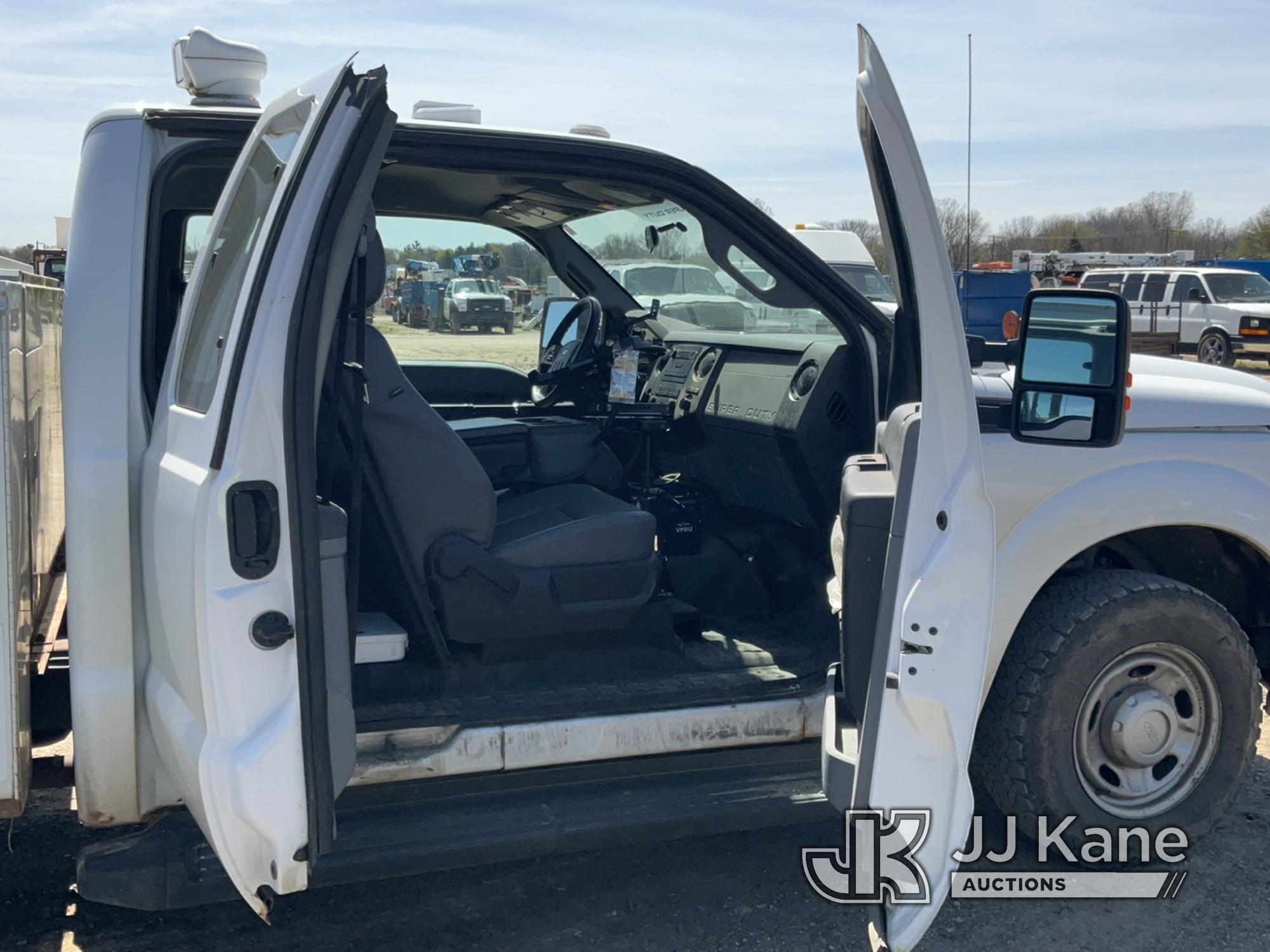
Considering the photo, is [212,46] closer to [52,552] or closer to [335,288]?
[335,288]

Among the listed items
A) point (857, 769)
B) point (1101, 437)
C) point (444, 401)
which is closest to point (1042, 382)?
point (1101, 437)

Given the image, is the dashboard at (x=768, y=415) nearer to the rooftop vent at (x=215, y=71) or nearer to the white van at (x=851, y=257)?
the rooftop vent at (x=215, y=71)

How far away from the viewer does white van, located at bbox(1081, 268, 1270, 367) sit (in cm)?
2002

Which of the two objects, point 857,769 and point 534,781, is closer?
point 857,769

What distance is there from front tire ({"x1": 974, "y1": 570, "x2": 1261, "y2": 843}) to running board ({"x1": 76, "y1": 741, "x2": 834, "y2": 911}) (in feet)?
1.77

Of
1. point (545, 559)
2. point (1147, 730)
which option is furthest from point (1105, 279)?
point (545, 559)

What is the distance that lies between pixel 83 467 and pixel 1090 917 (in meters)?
2.70

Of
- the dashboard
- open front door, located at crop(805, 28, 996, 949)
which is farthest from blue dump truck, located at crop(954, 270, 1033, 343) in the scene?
open front door, located at crop(805, 28, 996, 949)

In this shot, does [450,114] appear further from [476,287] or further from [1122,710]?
[1122,710]

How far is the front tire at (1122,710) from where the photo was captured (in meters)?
3.11

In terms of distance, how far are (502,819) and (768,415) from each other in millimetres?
1602

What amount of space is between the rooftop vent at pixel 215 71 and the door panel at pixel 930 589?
1.47 metres

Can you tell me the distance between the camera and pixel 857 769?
99.0 inches

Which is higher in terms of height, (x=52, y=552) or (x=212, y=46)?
(x=212, y=46)
